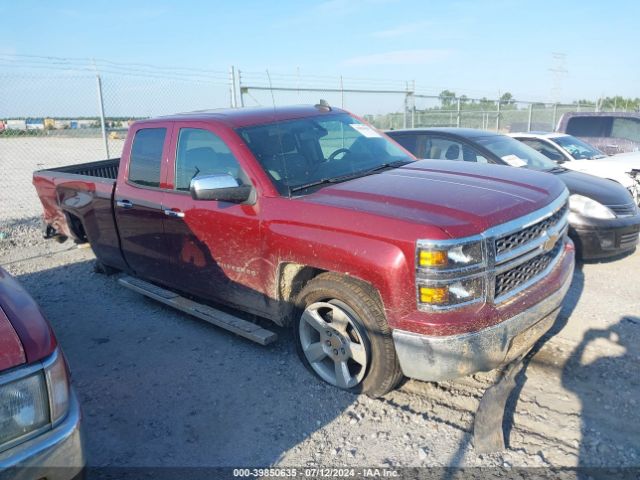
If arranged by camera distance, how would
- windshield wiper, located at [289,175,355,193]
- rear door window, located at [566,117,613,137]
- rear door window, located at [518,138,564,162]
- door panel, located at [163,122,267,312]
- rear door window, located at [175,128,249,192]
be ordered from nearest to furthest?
windshield wiper, located at [289,175,355,193], door panel, located at [163,122,267,312], rear door window, located at [175,128,249,192], rear door window, located at [518,138,564,162], rear door window, located at [566,117,613,137]

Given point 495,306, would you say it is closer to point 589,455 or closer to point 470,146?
point 589,455

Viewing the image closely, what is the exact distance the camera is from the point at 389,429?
3041 mm

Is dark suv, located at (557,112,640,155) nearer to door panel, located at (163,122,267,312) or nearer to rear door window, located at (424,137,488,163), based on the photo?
rear door window, located at (424,137,488,163)

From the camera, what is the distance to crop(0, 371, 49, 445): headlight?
6.26ft

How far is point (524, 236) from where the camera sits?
3.08 meters

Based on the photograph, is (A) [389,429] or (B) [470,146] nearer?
(A) [389,429]

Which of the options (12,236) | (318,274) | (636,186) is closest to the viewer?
(318,274)

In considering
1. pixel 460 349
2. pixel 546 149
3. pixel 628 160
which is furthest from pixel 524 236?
Answer: pixel 628 160

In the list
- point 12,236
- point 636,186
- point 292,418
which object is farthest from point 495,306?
point 12,236

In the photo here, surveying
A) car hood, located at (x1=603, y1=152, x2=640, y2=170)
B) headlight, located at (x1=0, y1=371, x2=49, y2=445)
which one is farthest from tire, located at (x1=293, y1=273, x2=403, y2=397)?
car hood, located at (x1=603, y1=152, x2=640, y2=170)

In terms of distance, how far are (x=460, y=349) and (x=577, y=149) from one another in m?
Result: 6.78

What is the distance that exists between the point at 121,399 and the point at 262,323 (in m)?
1.36

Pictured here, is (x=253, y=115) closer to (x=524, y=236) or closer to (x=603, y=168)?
(x=524, y=236)

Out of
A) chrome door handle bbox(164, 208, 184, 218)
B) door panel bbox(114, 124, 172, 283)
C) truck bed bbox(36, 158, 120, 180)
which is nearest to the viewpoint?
chrome door handle bbox(164, 208, 184, 218)
